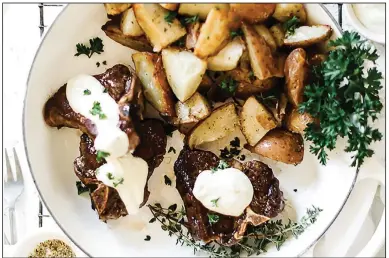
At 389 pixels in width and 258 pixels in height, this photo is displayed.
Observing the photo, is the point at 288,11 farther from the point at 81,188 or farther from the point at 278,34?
the point at 81,188

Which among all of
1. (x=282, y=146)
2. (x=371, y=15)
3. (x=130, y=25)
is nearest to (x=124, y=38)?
(x=130, y=25)

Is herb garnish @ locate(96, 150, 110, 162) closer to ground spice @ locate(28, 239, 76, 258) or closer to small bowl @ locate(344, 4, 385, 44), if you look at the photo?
ground spice @ locate(28, 239, 76, 258)

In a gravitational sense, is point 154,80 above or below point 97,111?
above

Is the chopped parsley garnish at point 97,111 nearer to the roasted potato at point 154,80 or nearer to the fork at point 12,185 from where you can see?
the roasted potato at point 154,80

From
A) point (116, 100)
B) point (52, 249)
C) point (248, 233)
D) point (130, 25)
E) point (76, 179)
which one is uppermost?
point (130, 25)

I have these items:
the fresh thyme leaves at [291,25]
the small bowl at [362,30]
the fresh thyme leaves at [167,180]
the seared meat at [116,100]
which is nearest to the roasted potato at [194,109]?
the seared meat at [116,100]

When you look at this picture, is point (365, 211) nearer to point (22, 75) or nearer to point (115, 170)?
point (115, 170)
